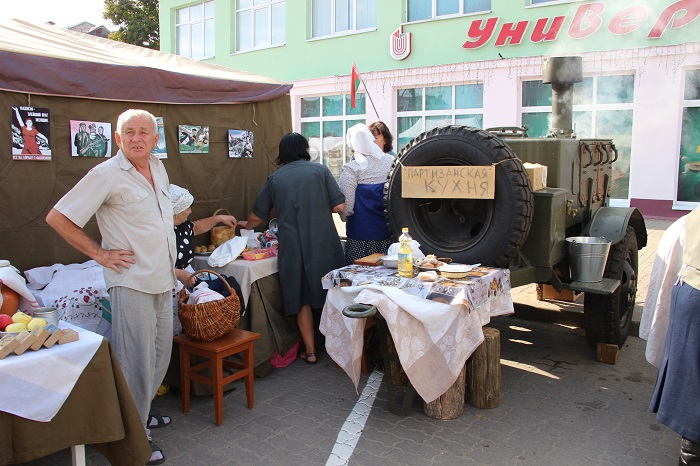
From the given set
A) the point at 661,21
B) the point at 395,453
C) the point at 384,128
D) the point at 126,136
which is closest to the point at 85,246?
the point at 126,136

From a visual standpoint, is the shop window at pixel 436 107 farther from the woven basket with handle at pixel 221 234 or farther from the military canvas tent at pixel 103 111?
the woven basket with handle at pixel 221 234

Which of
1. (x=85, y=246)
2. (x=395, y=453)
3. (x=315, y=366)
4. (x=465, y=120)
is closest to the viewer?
(x=85, y=246)

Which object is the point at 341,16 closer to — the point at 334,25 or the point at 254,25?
the point at 334,25

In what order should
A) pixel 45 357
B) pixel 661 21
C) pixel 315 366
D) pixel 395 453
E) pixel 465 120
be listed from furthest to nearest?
pixel 465 120
pixel 661 21
pixel 315 366
pixel 395 453
pixel 45 357

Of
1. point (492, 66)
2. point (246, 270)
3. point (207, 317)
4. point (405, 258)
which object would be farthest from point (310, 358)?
point (492, 66)

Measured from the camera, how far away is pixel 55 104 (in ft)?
14.0

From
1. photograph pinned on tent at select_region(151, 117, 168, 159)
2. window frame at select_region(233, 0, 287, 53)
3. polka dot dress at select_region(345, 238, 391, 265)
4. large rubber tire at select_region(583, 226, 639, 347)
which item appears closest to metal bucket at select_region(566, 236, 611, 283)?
large rubber tire at select_region(583, 226, 639, 347)

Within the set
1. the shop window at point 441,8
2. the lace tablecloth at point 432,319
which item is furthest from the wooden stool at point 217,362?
the shop window at point 441,8

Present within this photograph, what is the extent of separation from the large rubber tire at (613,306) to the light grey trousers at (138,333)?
3.17m

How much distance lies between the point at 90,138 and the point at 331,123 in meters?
12.1

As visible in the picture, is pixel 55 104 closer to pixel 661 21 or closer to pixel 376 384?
pixel 376 384

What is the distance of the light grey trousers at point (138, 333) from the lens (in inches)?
123

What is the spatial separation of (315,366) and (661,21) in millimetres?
10015

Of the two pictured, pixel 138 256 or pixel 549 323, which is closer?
pixel 138 256
